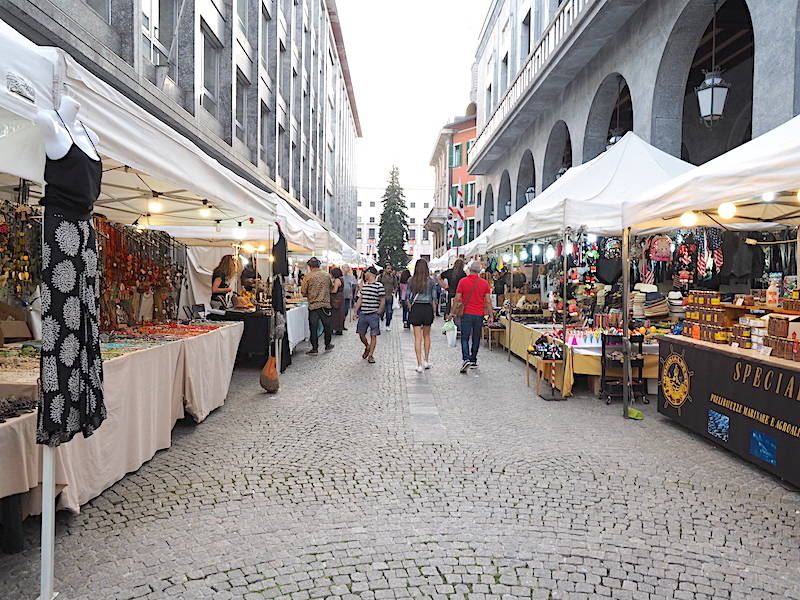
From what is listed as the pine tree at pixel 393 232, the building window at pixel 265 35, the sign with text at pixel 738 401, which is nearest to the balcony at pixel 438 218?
the pine tree at pixel 393 232

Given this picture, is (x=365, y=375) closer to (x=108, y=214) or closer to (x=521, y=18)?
(x=108, y=214)

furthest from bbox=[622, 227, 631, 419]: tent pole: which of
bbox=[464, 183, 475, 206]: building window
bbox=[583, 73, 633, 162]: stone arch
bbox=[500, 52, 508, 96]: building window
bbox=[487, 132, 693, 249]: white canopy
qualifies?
bbox=[464, 183, 475, 206]: building window

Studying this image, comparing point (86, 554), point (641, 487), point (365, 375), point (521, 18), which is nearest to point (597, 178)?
point (365, 375)

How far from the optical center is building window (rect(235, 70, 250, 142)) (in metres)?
19.6

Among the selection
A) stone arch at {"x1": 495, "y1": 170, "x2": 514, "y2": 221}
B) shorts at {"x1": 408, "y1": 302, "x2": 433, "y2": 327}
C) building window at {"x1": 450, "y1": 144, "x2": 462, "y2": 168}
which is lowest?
shorts at {"x1": 408, "y1": 302, "x2": 433, "y2": 327}

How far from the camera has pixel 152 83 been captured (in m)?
12.1

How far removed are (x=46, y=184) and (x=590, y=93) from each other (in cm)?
1445

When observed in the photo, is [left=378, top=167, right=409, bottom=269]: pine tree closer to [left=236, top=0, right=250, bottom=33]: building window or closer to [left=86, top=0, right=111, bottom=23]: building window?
[left=236, top=0, right=250, bottom=33]: building window

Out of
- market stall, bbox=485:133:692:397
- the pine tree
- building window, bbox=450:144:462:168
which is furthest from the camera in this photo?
the pine tree

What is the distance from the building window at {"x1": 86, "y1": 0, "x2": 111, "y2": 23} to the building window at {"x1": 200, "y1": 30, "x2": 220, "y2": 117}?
567 cm

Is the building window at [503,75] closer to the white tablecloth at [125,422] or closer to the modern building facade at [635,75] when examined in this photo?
the modern building facade at [635,75]

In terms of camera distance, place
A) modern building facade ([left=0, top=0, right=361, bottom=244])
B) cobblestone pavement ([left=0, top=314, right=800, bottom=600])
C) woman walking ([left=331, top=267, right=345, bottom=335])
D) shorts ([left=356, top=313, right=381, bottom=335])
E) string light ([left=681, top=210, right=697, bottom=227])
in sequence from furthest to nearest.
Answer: woman walking ([left=331, top=267, right=345, bottom=335])
shorts ([left=356, top=313, right=381, bottom=335])
modern building facade ([left=0, top=0, right=361, bottom=244])
string light ([left=681, top=210, right=697, bottom=227])
cobblestone pavement ([left=0, top=314, right=800, bottom=600])

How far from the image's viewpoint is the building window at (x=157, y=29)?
41.5 ft

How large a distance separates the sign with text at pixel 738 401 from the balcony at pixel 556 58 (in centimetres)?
A: 853
